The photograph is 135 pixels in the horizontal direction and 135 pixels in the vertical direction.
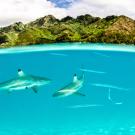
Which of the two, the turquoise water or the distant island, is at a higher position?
the distant island

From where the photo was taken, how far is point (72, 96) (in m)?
13.8

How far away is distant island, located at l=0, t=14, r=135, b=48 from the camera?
41.7ft

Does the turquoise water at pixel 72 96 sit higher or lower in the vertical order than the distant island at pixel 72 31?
lower

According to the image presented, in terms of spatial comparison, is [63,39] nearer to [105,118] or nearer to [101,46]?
[101,46]

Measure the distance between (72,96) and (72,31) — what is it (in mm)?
2060

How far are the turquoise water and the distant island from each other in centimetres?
26

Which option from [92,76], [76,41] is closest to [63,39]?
[76,41]

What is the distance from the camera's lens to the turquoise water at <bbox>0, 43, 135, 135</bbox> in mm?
13078

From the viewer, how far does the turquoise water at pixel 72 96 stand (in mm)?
13078

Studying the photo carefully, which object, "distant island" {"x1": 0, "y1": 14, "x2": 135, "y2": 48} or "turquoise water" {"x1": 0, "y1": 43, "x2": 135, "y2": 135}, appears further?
"turquoise water" {"x1": 0, "y1": 43, "x2": 135, "y2": 135}

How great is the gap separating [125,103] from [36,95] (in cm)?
282

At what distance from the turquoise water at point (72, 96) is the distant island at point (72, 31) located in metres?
0.26

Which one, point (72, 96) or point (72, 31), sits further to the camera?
point (72, 96)

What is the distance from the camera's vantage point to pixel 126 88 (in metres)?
14.3
